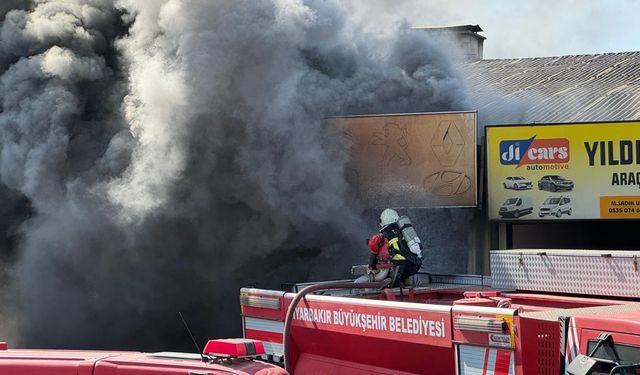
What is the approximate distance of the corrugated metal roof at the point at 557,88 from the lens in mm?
17344

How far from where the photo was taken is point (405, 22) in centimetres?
1505

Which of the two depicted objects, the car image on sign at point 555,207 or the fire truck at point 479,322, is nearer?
the fire truck at point 479,322

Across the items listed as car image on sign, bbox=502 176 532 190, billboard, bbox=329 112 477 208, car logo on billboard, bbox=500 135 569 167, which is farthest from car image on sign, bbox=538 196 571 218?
billboard, bbox=329 112 477 208

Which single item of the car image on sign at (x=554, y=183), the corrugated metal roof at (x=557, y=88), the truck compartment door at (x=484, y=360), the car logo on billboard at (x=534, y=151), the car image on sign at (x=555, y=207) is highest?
the corrugated metal roof at (x=557, y=88)

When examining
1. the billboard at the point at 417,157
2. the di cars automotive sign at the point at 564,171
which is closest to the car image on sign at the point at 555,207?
the di cars automotive sign at the point at 564,171

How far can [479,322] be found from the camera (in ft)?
16.6

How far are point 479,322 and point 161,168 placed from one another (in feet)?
23.8

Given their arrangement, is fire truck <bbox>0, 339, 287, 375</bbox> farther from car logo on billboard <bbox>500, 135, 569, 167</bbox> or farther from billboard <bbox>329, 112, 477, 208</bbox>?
car logo on billboard <bbox>500, 135, 569, 167</bbox>

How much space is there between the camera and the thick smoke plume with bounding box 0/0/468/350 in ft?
38.4

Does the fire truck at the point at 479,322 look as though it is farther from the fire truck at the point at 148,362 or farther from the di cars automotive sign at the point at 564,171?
the di cars automotive sign at the point at 564,171

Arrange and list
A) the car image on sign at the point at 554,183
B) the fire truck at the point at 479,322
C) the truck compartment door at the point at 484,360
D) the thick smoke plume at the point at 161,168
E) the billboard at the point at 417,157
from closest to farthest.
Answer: the fire truck at the point at 479,322
the truck compartment door at the point at 484,360
the thick smoke plume at the point at 161,168
the billboard at the point at 417,157
the car image on sign at the point at 554,183

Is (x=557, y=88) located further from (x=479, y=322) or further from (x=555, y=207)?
(x=479, y=322)

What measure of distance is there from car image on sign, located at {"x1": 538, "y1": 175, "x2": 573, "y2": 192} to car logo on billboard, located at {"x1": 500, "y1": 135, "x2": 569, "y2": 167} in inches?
10.7

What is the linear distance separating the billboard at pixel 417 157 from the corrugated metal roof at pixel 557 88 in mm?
2685
